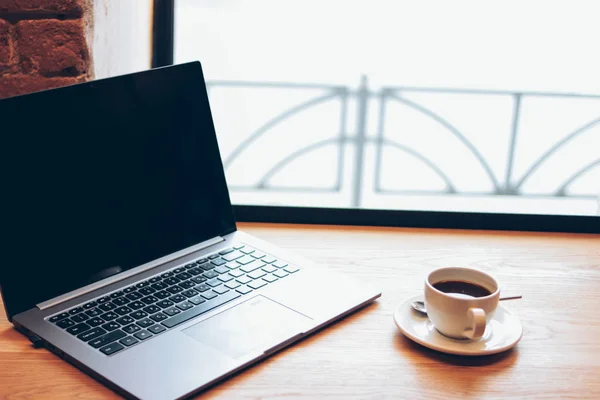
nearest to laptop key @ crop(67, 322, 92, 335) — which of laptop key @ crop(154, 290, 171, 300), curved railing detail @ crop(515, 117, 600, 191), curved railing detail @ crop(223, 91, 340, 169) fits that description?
laptop key @ crop(154, 290, 171, 300)

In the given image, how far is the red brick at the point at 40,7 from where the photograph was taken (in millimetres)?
987

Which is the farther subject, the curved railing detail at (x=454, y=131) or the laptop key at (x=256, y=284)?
the curved railing detail at (x=454, y=131)

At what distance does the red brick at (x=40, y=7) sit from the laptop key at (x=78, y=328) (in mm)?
472

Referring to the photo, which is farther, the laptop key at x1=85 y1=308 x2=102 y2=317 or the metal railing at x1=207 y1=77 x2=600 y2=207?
the metal railing at x1=207 y1=77 x2=600 y2=207

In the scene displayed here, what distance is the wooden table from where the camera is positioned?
2.45ft

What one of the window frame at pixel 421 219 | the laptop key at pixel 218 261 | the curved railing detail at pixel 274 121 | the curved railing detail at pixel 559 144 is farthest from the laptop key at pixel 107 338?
the curved railing detail at pixel 559 144

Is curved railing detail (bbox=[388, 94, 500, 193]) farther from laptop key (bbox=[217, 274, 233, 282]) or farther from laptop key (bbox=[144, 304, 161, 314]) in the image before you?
laptop key (bbox=[144, 304, 161, 314])

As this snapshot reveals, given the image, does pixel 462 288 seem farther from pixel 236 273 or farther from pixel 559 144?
pixel 559 144

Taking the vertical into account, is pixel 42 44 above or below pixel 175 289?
above

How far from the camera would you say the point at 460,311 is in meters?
0.80

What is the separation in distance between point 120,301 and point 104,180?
0.54 feet

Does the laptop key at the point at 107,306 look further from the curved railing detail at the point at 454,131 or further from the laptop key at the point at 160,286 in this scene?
the curved railing detail at the point at 454,131

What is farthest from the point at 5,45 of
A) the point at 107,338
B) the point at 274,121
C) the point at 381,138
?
the point at 381,138

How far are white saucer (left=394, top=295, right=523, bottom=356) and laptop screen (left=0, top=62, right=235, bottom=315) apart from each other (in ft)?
1.10
